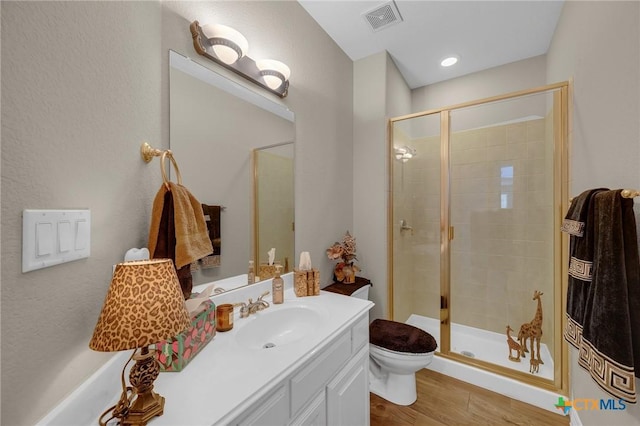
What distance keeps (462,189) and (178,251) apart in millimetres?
2250

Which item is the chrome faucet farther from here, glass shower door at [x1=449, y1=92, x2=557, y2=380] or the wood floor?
glass shower door at [x1=449, y1=92, x2=557, y2=380]

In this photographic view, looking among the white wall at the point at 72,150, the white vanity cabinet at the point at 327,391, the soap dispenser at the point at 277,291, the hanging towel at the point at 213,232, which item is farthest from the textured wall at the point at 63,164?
the soap dispenser at the point at 277,291

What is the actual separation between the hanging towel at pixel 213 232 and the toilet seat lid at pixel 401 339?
46.6 inches

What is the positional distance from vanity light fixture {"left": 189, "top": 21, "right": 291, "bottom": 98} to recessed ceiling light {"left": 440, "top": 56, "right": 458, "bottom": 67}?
5.52ft

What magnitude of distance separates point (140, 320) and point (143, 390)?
8.1 inches

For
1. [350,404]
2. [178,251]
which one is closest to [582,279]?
[350,404]

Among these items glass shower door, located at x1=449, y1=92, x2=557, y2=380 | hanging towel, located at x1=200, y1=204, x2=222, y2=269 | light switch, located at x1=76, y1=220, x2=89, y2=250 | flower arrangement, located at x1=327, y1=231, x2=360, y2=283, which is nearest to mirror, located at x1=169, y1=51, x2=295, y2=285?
hanging towel, located at x1=200, y1=204, x2=222, y2=269

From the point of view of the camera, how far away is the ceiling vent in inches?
66.1

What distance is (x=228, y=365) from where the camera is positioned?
31.1 inches

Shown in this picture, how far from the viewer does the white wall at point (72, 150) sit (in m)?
0.44

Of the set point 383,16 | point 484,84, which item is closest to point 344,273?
point 383,16

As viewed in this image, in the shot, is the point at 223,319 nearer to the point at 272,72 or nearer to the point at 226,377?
the point at 226,377

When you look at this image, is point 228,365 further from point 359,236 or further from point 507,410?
point 507,410

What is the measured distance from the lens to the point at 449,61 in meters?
2.29
